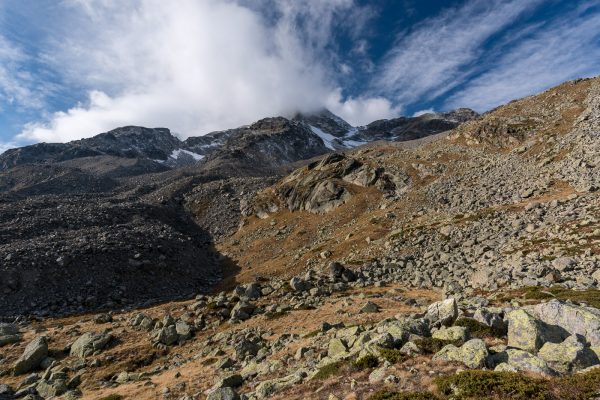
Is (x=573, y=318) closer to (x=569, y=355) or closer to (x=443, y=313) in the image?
(x=569, y=355)

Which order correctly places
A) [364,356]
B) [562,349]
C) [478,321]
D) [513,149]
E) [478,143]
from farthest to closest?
[478,143] < [513,149] < [478,321] < [364,356] < [562,349]

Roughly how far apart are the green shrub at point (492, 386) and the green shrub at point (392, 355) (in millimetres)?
2586

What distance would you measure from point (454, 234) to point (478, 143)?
45.0 meters

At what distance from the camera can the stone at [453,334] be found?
1584 centimetres

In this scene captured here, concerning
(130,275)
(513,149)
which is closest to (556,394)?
(130,275)

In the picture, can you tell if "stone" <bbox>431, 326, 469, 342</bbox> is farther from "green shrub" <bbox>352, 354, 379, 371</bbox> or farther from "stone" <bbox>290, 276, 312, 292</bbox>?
"stone" <bbox>290, 276, 312, 292</bbox>

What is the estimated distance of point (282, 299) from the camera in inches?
1444

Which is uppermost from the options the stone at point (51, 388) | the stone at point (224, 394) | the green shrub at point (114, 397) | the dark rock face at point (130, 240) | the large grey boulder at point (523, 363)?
the dark rock face at point (130, 240)

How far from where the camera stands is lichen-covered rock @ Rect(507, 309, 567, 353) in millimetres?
14297

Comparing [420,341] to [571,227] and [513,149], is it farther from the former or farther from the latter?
[513,149]

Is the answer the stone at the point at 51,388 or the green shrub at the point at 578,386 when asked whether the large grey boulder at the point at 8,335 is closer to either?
the stone at the point at 51,388

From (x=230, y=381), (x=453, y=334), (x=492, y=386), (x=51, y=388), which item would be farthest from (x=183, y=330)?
(x=492, y=386)

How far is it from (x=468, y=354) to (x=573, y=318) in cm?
536

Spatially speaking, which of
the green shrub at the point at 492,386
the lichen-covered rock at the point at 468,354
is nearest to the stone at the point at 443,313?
the lichen-covered rock at the point at 468,354
